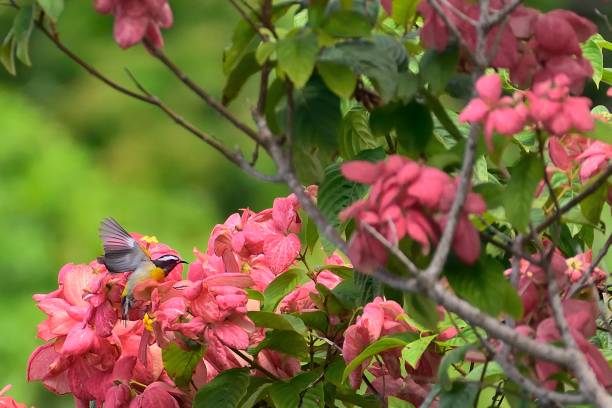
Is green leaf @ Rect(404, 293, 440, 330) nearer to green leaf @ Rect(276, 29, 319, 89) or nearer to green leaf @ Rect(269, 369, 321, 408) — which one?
green leaf @ Rect(276, 29, 319, 89)

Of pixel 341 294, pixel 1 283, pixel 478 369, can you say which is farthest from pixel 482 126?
pixel 1 283

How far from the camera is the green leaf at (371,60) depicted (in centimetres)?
91

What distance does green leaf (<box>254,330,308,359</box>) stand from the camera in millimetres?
1261

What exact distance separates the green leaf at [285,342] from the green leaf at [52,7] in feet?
1.57

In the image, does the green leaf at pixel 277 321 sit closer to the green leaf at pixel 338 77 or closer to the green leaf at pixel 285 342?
the green leaf at pixel 285 342

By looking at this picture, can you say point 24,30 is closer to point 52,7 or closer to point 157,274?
point 52,7

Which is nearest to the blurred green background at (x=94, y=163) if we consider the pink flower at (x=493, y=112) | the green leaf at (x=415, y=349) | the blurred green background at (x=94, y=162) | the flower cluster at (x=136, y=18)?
the blurred green background at (x=94, y=162)

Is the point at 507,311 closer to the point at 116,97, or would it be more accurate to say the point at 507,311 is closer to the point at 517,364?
the point at 517,364

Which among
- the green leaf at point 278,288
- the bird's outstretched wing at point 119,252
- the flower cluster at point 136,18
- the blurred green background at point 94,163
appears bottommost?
the blurred green background at point 94,163

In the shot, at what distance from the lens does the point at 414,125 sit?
1.03 meters

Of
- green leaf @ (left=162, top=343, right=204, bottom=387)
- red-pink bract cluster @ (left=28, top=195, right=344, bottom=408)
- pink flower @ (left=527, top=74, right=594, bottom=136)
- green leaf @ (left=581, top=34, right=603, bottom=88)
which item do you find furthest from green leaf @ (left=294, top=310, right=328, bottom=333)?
pink flower @ (left=527, top=74, right=594, bottom=136)

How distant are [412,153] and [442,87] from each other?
0.11 metres

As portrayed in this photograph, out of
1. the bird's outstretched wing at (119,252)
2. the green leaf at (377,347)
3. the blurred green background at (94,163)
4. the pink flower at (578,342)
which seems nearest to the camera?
the pink flower at (578,342)

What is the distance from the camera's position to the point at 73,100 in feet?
23.7
